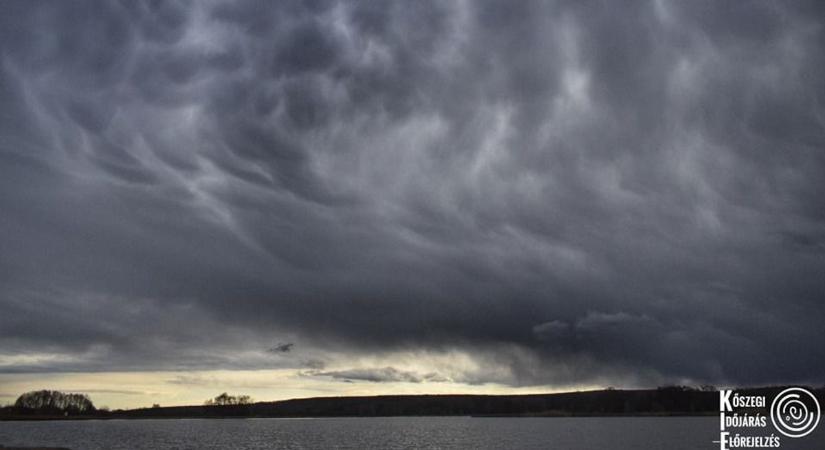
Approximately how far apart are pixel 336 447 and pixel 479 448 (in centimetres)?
3404

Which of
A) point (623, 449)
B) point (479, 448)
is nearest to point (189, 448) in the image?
point (479, 448)

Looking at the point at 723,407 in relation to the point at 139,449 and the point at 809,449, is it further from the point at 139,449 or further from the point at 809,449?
the point at 139,449

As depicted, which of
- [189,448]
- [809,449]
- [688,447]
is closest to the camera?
[809,449]

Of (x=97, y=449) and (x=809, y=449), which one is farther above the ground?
(x=809, y=449)

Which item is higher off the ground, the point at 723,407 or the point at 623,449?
the point at 723,407

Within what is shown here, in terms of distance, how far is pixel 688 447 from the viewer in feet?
506

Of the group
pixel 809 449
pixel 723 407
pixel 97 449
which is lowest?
pixel 97 449

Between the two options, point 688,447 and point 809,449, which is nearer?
point 809,449

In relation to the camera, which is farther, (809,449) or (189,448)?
(189,448)

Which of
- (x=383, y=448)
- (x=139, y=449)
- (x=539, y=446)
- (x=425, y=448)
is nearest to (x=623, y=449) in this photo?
(x=539, y=446)

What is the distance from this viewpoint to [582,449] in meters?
155

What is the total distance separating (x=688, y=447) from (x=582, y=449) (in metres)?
23.7

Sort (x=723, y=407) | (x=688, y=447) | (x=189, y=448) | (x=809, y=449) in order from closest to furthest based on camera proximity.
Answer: (x=723, y=407) < (x=809, y=449) < (x=688, y=447) < (x=189, y=448)

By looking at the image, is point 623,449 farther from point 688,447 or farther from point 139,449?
point 139,449
